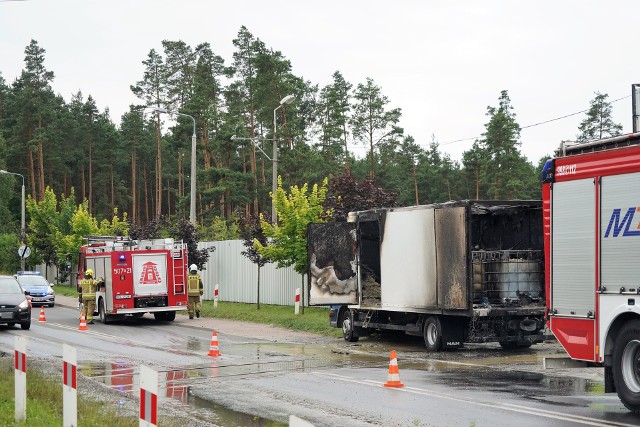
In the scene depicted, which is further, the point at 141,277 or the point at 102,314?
the point at 102,314

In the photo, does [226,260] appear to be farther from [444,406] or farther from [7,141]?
[7,141]

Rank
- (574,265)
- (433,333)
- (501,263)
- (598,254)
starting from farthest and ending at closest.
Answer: (433,333) < (501,263) < (574,265) < (598,254)

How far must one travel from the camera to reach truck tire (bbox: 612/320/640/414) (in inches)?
492

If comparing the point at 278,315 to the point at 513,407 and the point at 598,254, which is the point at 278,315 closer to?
the point at 513,407

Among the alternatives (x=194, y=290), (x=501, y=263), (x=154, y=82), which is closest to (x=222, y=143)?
(x=154, y=82)

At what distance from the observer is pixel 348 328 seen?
26.0 m

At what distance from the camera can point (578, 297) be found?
13812mm

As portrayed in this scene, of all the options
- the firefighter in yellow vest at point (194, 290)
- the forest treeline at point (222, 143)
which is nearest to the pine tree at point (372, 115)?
the forest treeline at point (222, 143)

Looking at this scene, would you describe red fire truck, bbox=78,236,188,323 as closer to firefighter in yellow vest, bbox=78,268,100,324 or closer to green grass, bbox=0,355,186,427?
firefighter in yellow vest, bbox=78,268,100,324

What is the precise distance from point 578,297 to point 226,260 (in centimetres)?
3222

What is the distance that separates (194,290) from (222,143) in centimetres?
4262

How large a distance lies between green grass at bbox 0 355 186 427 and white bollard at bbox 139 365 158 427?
11.4ft

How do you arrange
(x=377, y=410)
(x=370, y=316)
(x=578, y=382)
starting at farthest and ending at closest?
(x=370, y=316) → (x=578, y=382) → (x=377, y=410)

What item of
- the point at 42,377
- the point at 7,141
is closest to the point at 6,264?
the point at 7,141
